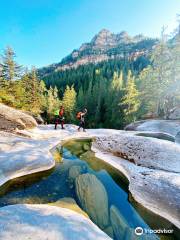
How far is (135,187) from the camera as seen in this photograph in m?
10.3

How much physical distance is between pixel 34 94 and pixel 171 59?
33.4 metres

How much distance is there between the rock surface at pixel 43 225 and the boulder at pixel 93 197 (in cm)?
115

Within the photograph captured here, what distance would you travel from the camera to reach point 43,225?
6164mm

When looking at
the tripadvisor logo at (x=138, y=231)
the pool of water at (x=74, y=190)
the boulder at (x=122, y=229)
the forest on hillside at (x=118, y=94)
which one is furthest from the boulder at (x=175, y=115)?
the tripadvisor logo at (x=138, y=231)

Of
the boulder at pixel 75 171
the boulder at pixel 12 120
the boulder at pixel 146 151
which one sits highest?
the boulder at pixel 12 120

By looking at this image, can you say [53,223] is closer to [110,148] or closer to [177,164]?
[177,164]

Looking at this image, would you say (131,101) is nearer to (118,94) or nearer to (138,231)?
(118,94)

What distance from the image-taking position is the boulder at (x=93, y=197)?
313 inches

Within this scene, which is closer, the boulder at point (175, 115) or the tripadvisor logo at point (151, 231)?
the tripadvisor logo at point (151, 231)

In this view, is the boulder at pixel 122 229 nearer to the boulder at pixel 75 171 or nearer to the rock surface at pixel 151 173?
the rock surface at pixel 151 173

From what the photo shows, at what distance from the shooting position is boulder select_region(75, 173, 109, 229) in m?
7.94

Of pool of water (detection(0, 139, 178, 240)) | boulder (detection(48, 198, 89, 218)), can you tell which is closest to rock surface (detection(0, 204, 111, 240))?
boulder (detection(48, 198, 89, 218))

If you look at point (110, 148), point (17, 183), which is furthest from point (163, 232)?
point (110, 148)

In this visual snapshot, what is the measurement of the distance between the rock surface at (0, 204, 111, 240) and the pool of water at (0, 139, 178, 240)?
133 centimetres
